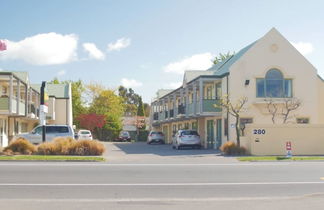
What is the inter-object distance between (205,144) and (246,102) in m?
7.08

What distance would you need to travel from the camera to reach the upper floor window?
35500mm

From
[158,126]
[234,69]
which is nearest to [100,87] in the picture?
[158,126]

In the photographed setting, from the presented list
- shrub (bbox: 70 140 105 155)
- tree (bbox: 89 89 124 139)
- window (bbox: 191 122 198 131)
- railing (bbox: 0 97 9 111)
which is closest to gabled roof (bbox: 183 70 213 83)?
window (bbox: 191 122 198 131)

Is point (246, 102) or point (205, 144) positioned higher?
point (246, 102)

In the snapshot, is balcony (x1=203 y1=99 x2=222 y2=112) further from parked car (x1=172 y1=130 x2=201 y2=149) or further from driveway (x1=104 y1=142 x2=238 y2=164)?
driveway (x1=104 y1=142 x2=238 y2=164)

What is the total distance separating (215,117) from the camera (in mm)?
38094

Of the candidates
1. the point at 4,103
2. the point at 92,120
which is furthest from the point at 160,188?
the point at 92,120

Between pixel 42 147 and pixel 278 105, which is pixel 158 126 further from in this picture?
pixel 42 147

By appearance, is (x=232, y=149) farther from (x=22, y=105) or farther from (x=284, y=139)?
(x=22, y=105)

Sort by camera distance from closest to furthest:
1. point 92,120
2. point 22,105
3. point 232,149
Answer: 1. point 232,149
2. point 22,105
3. point 92,120

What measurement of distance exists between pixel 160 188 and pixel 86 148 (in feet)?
45.6

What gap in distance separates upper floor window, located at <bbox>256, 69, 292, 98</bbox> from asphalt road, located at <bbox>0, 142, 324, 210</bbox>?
1728 cm

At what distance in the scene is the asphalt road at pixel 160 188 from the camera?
34.2 ft

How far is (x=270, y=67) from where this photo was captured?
117 ft
